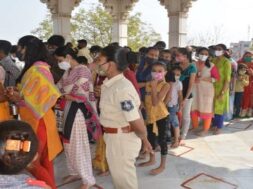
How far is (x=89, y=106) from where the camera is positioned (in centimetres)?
307

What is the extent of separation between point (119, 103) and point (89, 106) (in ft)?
2.99

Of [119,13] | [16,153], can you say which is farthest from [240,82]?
[16,153]

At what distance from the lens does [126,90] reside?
7.21 feet

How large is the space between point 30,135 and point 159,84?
2.35m

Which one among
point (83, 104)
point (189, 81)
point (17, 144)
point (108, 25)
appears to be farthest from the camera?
point (108, 25)

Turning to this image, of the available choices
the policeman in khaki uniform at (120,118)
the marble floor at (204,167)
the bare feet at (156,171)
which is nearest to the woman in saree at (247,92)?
the marble floor at (204,167)

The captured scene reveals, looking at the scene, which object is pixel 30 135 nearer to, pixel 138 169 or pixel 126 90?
pixel 126 90

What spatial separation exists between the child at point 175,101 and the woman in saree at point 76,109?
1.33 metres

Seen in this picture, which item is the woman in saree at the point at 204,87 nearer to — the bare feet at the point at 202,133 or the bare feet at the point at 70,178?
the bare feet at the point at 202,133

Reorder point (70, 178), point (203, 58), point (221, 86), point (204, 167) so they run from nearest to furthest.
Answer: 1. point (70, 178)
2. point (204, 167)
3. point (203, 58)
4. point (221, 86)

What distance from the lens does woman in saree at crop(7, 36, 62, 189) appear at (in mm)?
2486

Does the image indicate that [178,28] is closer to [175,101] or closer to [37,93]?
[175,101]

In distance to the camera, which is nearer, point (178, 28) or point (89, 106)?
point (89, 106)

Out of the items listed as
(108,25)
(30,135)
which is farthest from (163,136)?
(108,25)
